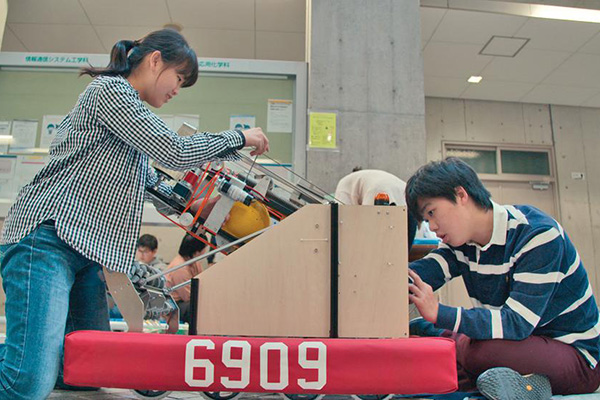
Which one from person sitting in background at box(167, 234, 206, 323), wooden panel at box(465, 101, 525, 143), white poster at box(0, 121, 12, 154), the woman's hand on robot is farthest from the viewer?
wooden panel at box(465, 101, 525, 143)

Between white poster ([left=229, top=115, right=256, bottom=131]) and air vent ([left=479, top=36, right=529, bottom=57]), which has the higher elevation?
air vent ([left=479, top=36, right=529, bottom=57])

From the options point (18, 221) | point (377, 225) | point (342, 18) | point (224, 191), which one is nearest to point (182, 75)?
point (224, 191)

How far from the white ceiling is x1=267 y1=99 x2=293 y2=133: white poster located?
1290 mm

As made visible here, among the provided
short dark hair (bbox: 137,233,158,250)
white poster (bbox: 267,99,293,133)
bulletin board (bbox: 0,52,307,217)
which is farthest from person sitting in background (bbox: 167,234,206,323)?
white poster (bbox: 267,99,293,133)

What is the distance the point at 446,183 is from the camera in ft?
4.53

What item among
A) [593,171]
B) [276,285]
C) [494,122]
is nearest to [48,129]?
[276,285]

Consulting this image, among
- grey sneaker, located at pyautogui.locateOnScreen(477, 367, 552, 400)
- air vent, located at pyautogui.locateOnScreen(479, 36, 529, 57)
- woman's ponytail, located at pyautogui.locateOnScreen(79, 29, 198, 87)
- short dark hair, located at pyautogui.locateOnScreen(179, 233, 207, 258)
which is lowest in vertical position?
grey sneaker, located at pyautogui.locateOnScreen(477, 367, 552, 400)

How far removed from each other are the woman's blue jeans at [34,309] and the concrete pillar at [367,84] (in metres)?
1.96

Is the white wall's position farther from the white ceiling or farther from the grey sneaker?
the grey sneaker

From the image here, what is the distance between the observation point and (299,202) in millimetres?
1399

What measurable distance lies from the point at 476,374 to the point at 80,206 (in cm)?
115

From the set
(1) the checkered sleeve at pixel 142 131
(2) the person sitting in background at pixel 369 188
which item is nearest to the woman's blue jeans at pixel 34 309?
(1) the checkered sleeve at pixel 142 131

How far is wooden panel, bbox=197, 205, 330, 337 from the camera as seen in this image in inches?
45.7

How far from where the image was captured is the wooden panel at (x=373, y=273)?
116cm
